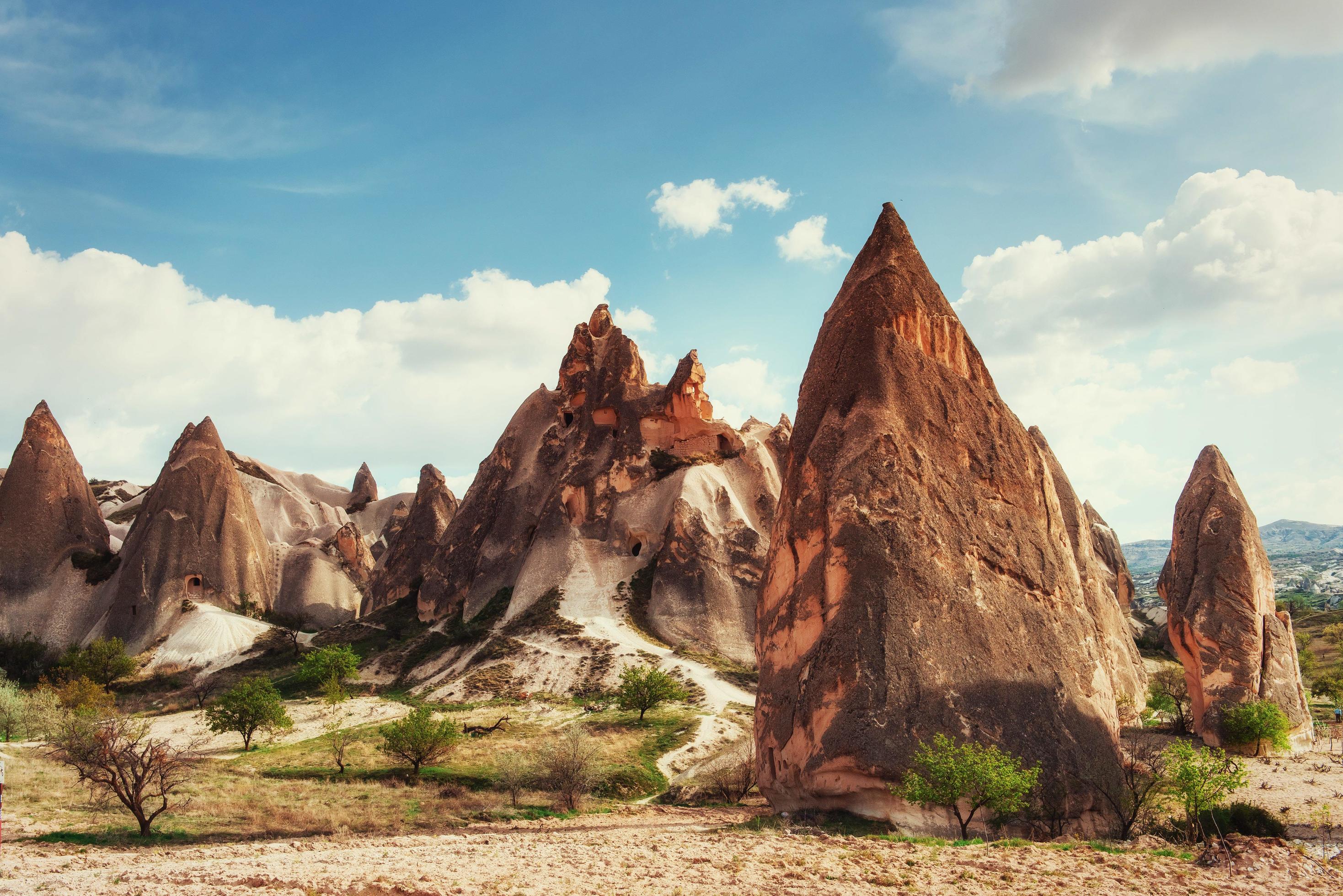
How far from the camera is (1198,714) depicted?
88.8ft

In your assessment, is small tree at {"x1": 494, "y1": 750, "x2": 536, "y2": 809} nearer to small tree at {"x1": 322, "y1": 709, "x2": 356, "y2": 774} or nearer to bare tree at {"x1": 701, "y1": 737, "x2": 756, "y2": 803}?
bare tree at {"x1": 701, "y1": 737, "x2": 756, "y2": 803}

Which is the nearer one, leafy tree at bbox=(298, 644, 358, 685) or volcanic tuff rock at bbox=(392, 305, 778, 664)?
leafy tree at bbox=(298, 644, 358, 685)

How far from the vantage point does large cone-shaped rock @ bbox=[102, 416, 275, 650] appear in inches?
1820

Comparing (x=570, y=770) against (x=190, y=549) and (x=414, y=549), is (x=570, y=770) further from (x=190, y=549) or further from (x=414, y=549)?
(x=190, y=549)

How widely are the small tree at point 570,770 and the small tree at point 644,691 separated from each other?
7.50m

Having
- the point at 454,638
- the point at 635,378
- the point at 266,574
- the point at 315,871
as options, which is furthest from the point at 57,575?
the point at 315,871

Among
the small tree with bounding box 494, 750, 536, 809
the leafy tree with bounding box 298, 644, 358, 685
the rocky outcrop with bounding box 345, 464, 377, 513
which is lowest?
the small tree with bounding box 494, 750, 536, 809

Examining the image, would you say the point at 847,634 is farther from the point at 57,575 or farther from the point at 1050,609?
the point at 57,575

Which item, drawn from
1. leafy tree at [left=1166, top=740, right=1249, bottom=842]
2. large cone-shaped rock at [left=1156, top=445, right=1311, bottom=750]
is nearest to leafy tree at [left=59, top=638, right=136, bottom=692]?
leafy tree at [left=1166, top=740, right=1249, bottom=842]

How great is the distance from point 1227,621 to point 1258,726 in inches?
123

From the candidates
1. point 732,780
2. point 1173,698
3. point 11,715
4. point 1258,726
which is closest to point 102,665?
point 11,715

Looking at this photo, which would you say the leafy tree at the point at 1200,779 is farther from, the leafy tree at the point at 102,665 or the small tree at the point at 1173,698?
the leafy tree at the point at 102,665

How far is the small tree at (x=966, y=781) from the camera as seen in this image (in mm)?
12781

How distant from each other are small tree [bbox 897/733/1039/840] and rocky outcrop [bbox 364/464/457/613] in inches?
1544
